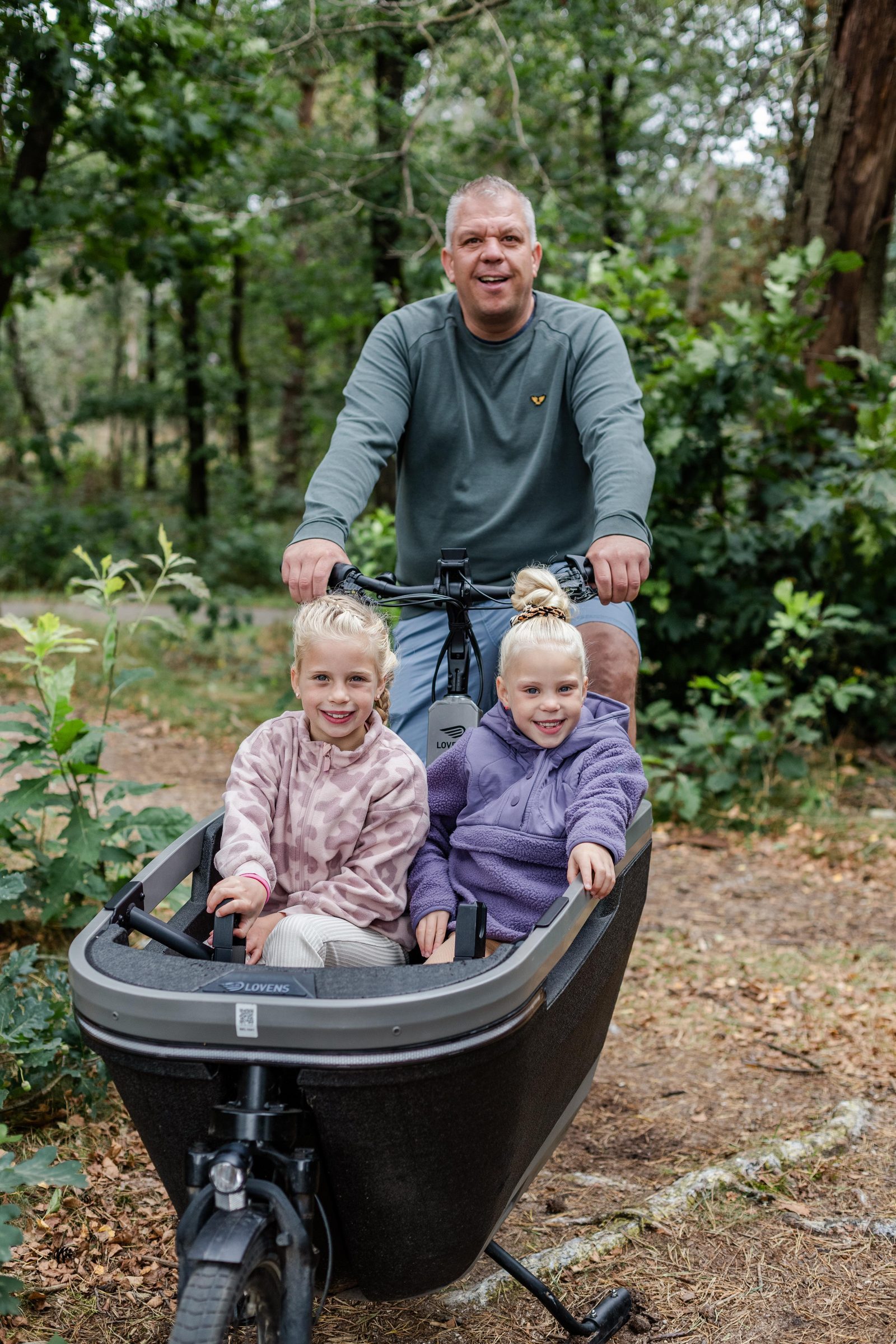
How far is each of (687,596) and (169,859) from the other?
4459 millimetres

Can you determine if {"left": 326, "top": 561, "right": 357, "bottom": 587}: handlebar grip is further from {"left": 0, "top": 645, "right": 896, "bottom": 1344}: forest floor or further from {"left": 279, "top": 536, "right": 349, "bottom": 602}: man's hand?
{"left": 0, "top": 645, "right": 896, "bottom": 1344}: forest floor

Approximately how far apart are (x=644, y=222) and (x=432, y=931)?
16.8 ft

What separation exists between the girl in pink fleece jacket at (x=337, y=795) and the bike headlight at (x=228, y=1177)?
21.5 inches

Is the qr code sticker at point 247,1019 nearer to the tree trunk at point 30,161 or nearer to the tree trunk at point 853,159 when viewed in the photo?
the tree trunk at point 853,159

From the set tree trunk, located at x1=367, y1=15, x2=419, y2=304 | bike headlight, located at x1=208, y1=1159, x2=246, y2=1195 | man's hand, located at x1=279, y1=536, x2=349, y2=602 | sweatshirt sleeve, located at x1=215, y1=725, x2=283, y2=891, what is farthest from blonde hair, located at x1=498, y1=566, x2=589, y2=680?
tree trunk, located at x1=367, y1=15, x2=419, y2=304

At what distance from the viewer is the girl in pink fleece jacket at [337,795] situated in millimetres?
2076

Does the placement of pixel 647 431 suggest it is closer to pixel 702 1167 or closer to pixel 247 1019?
pixel 702 1167

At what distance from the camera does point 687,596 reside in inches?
238

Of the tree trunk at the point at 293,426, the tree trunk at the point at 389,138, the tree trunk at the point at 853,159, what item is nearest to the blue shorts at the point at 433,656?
the tree trunk at the point at 853,159

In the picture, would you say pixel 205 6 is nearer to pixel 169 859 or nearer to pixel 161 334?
pixel 169 859

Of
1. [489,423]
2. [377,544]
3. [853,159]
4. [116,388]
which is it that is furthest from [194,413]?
[489,423]

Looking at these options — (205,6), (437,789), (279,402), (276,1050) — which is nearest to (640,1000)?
(437,789)

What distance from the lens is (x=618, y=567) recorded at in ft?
7.63

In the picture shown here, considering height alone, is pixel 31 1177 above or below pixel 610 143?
below
